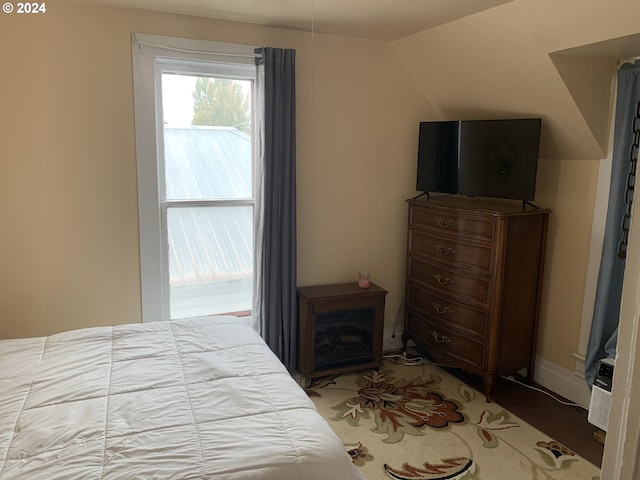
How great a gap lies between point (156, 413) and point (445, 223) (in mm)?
2324

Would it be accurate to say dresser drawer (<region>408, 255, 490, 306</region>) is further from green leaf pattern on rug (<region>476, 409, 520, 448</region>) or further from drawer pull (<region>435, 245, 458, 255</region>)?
green leaf pattern on rug (<region>476, 409, 520, 448</region>)

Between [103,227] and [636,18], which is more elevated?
[636,18]

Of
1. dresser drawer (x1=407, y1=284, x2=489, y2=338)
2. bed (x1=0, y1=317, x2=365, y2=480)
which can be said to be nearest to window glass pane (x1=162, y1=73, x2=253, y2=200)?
bed (x1=0, y1=317, x2=365, y2=480)

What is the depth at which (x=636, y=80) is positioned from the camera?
106 inches

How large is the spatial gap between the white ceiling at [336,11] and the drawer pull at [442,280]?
5.44 feet

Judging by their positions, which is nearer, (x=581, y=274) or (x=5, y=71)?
(x=5, y=71)

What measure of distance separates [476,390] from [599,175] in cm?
159

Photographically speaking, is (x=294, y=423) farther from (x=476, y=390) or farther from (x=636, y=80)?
(x=636, y=80)

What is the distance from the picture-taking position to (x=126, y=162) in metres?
2.98

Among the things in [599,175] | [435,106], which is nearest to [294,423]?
[599,175]

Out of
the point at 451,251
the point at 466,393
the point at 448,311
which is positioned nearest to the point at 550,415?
the point at 466,393

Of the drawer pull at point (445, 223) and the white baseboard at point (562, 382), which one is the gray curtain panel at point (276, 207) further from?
the white baseboard at point (562, 382)

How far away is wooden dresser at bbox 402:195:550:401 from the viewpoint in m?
3.08

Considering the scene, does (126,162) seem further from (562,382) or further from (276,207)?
(562,382)
